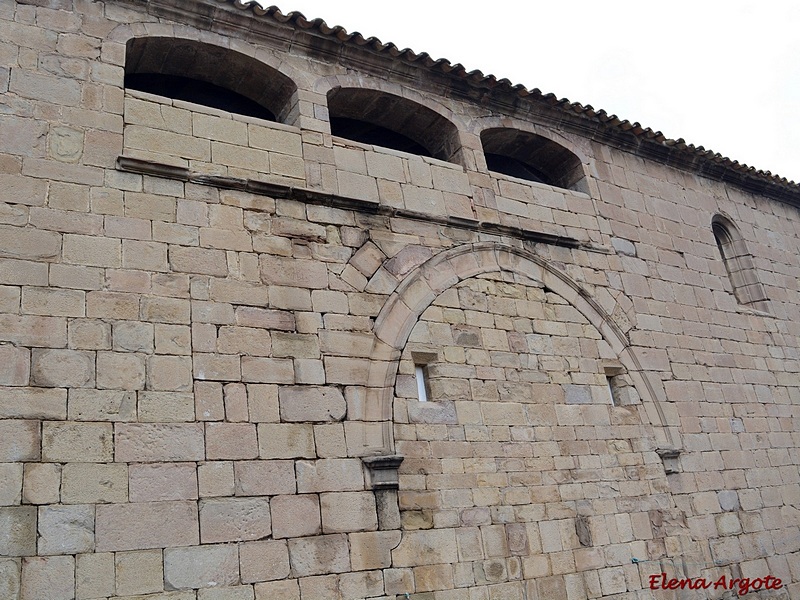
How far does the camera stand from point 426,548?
526cm

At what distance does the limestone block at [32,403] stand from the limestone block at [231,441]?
3.01 feet

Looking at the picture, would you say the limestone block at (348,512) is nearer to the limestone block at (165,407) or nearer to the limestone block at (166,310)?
the limestone block at (165,407)

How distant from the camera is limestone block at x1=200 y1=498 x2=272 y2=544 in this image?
14.9 feet

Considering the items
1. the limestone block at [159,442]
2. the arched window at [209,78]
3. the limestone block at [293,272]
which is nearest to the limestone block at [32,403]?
the limestone block at [159,442]

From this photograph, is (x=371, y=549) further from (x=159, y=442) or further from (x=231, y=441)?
(x=159, y=442)

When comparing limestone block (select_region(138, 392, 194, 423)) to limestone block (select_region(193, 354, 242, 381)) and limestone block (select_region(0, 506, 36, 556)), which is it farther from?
limestone block (select_region(0, 506, 36, 556))

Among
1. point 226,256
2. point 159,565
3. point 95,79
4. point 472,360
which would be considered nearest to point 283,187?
point 226,256

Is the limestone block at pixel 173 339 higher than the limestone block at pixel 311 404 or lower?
higher

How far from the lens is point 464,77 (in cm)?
743

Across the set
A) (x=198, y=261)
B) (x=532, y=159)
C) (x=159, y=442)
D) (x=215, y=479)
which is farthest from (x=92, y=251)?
(x=532, y=159)

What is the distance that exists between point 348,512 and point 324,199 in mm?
2568

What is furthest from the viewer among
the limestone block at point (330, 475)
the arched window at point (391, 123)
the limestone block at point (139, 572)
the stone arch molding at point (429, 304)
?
the arched window at point (391, 123)

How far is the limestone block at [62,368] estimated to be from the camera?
4414 mm

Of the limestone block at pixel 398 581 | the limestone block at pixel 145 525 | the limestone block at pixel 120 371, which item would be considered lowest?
the limestone block at pixel 398 581
